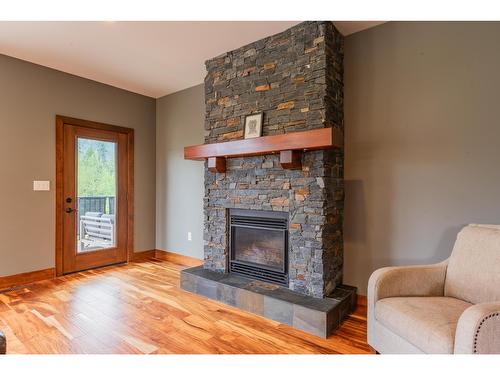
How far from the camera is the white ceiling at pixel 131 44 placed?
2.59 meters

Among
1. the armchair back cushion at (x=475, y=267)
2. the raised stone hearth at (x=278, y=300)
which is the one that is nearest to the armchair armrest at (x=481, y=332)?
the armchair back cushion at (x=475, y=267)

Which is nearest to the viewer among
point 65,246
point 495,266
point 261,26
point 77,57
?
point 495,266

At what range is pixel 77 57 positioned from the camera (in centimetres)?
320

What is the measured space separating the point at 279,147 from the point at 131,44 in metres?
1.94

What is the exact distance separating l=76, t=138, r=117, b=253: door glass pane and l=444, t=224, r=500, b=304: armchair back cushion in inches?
159

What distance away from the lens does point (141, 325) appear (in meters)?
2.30

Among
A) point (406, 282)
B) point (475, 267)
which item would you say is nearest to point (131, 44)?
point (406, 282)

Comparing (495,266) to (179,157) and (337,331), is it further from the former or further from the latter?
(179,157)

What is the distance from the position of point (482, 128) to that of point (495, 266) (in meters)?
1.06

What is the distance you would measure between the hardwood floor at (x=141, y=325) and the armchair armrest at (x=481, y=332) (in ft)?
2.71

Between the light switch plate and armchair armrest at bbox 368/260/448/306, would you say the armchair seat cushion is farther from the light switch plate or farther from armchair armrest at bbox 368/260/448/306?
the light switch plate

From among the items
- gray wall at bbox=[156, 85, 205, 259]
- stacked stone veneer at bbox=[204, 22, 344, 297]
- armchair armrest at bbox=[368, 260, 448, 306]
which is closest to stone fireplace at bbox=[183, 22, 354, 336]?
stacked stone veneer at bbox=[204, 22, 344, 297]
